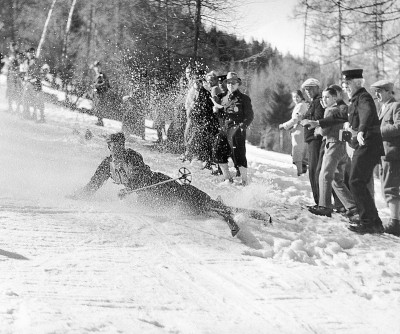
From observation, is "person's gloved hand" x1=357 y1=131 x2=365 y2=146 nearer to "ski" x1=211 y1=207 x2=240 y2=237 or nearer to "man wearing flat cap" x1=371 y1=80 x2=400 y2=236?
"man wearing flat cap" x1=371 y1=80 x2=400 y2=236

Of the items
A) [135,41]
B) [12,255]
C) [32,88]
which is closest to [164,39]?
[135,41]

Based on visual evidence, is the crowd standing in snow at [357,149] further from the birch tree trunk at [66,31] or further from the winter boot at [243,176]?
the birch tree trunk at [66,31]

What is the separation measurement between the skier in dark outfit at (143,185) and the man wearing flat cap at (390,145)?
6.86 ft

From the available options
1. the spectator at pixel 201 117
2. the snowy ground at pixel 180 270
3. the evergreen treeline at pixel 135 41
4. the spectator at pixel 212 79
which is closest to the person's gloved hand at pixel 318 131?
the snowy ground at pixel 180 270

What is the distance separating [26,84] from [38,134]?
245 centimetres

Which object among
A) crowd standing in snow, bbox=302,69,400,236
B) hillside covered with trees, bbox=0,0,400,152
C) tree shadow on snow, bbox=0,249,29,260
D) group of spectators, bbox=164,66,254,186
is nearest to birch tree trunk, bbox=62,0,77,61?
hillside covered with trees, bbox=0,0,400,152

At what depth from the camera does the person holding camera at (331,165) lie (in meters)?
5.88

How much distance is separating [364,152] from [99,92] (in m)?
10.4

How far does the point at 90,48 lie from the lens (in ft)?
81.0

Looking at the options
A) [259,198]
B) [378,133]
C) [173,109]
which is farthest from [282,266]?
[173,109]

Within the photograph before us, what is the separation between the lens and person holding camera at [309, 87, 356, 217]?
5875 mm

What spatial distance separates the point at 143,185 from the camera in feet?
18.8

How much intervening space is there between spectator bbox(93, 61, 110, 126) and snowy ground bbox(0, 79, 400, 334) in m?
7.52

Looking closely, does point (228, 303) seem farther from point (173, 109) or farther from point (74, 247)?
point (173, 109)
